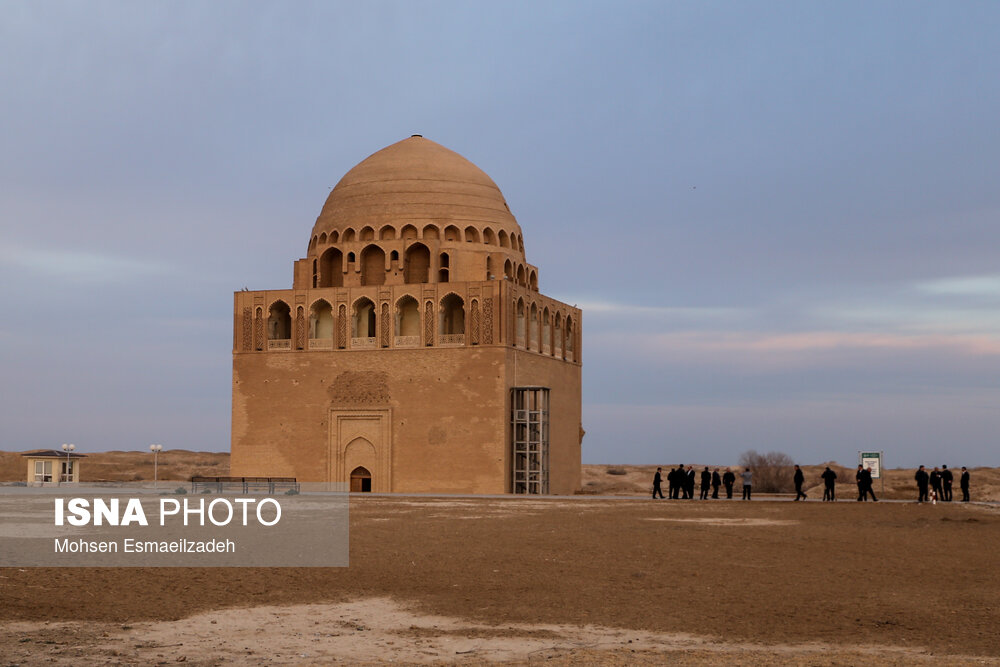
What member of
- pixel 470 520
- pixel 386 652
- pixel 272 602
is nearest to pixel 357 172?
pixel 470 520

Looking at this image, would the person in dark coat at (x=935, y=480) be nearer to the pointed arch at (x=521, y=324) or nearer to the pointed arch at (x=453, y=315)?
the pointed arch at (x=521, y=324)

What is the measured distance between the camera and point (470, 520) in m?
22.8

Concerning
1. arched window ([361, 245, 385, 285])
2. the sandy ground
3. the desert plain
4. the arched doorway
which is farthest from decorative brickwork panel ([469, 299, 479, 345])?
the sandy ground

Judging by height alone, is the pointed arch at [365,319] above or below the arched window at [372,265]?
below

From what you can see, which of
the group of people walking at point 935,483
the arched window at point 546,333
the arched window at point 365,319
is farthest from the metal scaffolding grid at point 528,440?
the group of people walking at point 935,483

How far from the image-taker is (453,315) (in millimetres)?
39719

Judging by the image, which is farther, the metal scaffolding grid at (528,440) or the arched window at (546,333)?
the arched window at (546,333)

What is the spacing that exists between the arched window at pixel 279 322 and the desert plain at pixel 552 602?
21.3 m

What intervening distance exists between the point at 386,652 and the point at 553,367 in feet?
106

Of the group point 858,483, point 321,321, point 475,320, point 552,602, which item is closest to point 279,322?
point 321,321

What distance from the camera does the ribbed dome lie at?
136ft

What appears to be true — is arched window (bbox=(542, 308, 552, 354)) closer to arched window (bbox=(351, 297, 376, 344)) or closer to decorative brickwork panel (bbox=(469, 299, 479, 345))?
decorative brickwork panel (bbox=(469, 299, 479, 345))

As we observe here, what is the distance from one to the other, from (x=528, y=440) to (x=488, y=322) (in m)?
4.07

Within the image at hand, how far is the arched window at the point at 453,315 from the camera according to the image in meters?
39.1
